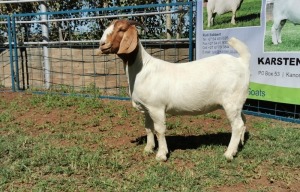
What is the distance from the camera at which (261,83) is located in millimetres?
6668

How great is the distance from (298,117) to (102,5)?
807cm

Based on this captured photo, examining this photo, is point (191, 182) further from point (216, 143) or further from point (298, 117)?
point (298, 117)

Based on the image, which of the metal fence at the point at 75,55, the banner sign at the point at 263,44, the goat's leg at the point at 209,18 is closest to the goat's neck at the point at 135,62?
the banner sign at the point at 263,44

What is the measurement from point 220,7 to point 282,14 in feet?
5.18

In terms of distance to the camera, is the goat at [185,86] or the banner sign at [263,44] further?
the banner sign at [263,44]

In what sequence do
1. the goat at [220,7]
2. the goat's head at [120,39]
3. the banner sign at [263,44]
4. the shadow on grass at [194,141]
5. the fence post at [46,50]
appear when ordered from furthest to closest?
the fence post at [46,50], the goat at [220,7], the banner sign at [263,44], the shadow on grass at [194,141], the goat's head at [120,39]

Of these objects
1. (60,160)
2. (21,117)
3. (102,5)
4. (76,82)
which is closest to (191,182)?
(60,160)

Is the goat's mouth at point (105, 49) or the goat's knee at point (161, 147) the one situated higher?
the goat's mouth at point (105, 49)

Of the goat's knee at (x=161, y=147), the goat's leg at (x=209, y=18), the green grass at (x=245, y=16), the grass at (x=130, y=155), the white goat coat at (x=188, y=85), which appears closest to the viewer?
the grass at (x=130, y=155)

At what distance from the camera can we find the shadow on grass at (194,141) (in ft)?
17.1

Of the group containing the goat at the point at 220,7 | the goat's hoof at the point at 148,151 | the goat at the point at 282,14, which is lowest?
the goat's hoof at the point at 148,151

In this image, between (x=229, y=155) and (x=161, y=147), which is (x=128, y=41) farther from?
(x=229, y=155)

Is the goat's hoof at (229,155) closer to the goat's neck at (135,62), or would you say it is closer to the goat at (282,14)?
the goat's neck at (135,62)

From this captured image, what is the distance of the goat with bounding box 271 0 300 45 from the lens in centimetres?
591
